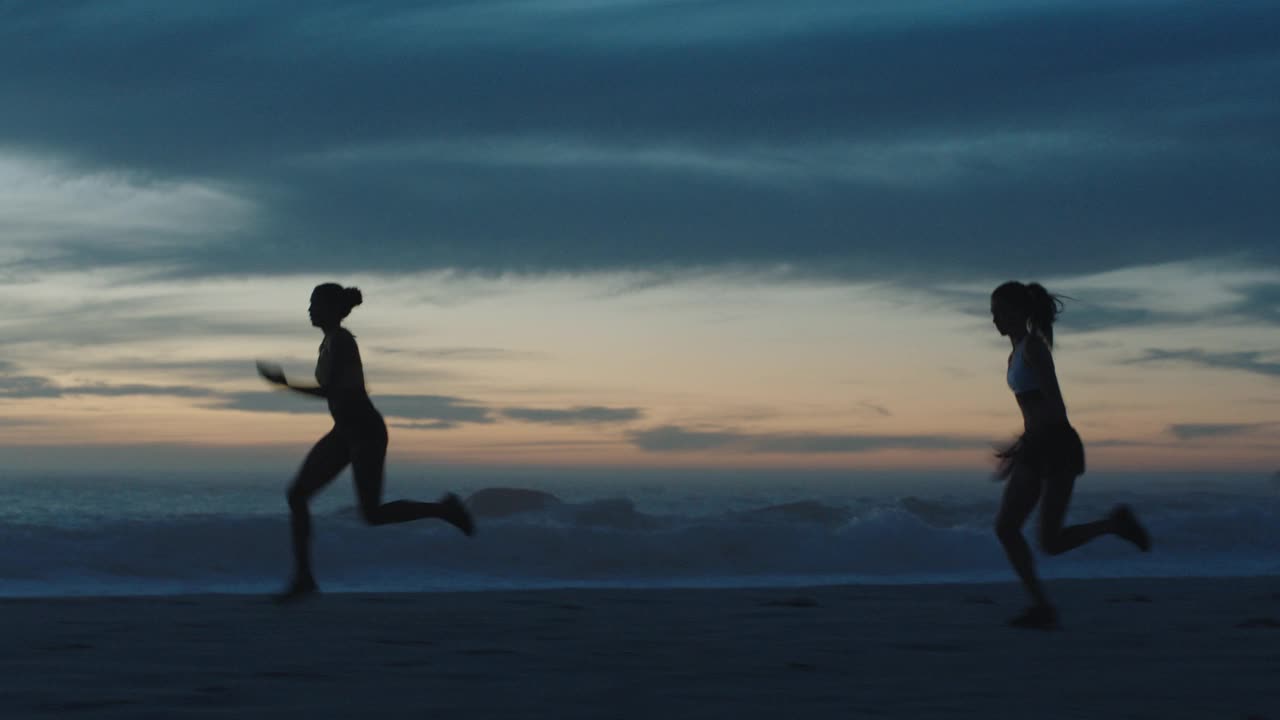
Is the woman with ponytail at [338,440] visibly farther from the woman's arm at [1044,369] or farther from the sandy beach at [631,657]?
the woman's arm at [1044,369]

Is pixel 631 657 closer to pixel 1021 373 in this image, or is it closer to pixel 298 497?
pixel 1021 373

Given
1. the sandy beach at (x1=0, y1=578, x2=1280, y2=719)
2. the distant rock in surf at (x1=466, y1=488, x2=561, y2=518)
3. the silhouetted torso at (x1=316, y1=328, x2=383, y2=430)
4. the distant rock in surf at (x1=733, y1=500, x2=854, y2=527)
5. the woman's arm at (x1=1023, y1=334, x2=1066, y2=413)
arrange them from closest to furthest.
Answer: the sandy beach at (x1=0, y1=578, x2=1280, y2=719) → the woman's arm at (x1=1023, y1=334, x2=1066, y2=413) → the silhouetted torso at (x1=316, y1=328, x2=383, y2=430) → the distant rock in surf at (x1=733, y1=500, x2=854, y2=527) → the distant rock in surf at (x1=466, y1=488, x2=561, y2=518)

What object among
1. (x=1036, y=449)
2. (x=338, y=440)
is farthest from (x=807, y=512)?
(x=1036, y=449)

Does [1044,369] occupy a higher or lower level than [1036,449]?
higher

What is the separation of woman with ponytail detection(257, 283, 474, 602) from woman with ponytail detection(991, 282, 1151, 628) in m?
3.06

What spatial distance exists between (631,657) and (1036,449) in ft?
7.34

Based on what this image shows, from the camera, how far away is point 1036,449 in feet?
20.5

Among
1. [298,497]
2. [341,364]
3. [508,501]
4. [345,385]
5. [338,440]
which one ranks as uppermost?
[341,364]

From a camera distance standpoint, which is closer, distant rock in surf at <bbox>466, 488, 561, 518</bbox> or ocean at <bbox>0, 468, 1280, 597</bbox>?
ocean at <bbox>0, 468, 1280, 597</bbox>

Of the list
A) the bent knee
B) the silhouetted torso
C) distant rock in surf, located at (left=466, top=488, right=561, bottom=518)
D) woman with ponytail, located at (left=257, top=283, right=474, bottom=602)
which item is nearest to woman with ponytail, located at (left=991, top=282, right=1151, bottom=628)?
woman with ponytail, located at (left=257, top=283, right=474, bottom=602)

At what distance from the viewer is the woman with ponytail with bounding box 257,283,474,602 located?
699 cm

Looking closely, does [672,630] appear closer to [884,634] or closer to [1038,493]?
[884,634]

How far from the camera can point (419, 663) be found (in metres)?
5.11

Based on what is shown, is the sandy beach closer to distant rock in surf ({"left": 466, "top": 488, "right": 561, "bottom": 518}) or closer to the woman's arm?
the woman's arm
